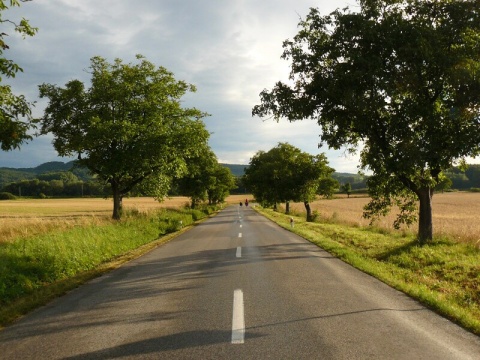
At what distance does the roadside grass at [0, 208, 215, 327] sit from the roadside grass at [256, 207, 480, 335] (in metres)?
7.73

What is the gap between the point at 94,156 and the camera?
21438 mm

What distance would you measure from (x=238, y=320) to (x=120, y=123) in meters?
16.4

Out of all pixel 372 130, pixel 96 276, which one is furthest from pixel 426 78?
pixel 96 276

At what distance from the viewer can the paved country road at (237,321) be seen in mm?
4656

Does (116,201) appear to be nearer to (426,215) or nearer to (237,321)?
(426,215)

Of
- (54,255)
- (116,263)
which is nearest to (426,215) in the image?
(116,263)

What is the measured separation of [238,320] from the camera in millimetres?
5828

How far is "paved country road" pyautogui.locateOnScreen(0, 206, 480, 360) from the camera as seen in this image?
4656 millimetres

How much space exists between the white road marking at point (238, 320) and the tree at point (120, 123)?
14.7 meters

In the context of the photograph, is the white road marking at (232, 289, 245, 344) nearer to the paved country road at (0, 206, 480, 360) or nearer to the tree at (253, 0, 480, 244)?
the paved country road at (0, 206, 480, 360)

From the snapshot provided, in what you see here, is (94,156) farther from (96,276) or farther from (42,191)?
(42,191)

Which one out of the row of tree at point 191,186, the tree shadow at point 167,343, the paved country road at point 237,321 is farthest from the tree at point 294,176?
the tree shadow at point 167,343

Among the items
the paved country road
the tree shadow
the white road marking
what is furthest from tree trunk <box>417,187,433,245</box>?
the tree shadow

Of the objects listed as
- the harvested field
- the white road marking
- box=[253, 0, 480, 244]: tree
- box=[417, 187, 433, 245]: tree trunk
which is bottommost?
→ the harvested field
